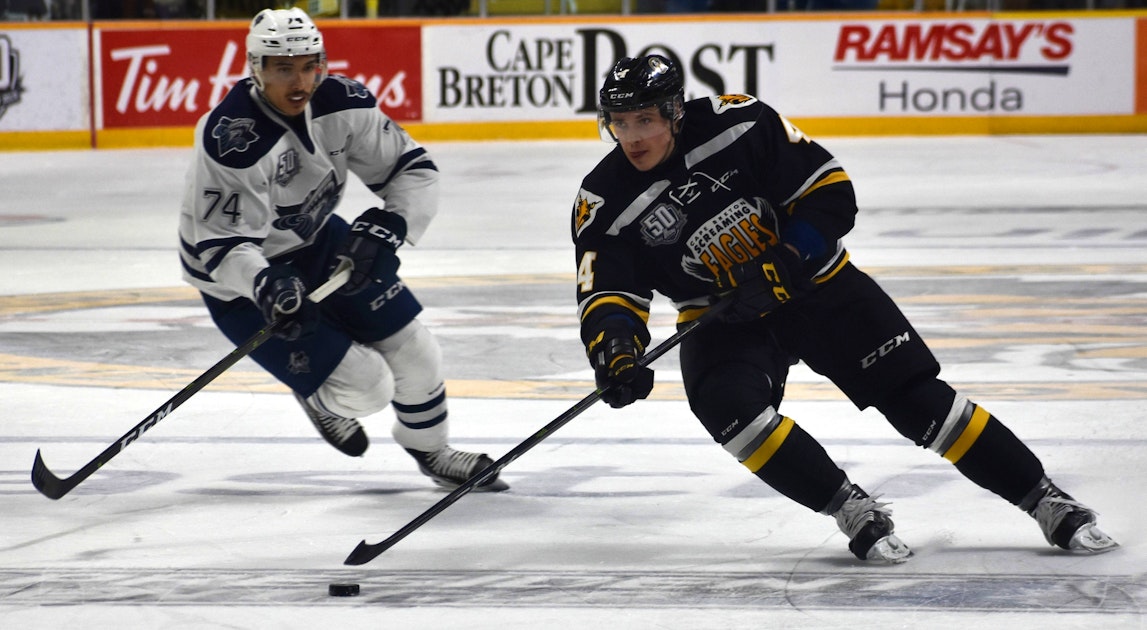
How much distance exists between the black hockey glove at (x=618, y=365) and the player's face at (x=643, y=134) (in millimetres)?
351

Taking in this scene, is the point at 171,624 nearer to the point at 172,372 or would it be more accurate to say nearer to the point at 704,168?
the point at 704,168

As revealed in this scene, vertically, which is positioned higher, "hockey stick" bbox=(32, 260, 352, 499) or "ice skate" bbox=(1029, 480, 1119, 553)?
"ice skate" bbox=(1029, 480, 1119, 553)

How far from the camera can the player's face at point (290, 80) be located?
150 inches

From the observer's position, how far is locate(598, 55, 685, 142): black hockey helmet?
3359 millimetres

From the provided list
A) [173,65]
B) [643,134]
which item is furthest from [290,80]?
[173,65]

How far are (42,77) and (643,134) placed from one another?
11401 millimetres

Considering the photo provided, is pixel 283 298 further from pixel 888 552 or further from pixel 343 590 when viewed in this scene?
pixel 888 552

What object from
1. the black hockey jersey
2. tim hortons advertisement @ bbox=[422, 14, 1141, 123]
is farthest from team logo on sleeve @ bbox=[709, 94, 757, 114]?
tim hortons advertisement @ bbox=[422, 14, 1141, 123]

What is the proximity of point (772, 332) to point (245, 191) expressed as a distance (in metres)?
1.26

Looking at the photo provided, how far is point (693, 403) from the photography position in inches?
137

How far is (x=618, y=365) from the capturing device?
11.0ft

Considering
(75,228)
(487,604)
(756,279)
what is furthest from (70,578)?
(75,228)

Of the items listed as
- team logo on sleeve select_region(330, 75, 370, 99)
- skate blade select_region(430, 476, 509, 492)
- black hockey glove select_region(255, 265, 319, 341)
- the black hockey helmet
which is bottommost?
Result: skate blade select_region(430, 476, 509, 492)

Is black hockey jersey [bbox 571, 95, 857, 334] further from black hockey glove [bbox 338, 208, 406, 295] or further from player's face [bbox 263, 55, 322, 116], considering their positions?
player's face [bbox 263, 55, 322, 116]
